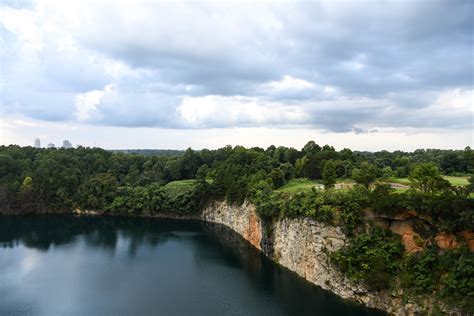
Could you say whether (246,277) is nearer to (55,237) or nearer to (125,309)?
(125,309)

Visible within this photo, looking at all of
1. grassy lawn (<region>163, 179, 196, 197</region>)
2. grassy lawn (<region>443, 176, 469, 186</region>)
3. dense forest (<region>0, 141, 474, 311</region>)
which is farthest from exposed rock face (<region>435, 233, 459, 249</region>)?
grassy lawn (<region>163, 179, 196, 197</region>)

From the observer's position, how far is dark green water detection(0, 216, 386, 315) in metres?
25.0

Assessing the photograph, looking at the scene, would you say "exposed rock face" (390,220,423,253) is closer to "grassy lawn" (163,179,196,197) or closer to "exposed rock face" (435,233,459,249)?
Result: "exposed rock face" (435,233,459,249)

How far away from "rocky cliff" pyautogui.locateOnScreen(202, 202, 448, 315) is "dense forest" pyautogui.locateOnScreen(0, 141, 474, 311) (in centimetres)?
74

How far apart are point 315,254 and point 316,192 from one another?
5.08 m

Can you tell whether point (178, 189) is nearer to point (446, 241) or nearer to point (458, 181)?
point (458, 181)

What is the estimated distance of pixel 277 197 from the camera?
3603cm

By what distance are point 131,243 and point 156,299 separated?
18152 mm

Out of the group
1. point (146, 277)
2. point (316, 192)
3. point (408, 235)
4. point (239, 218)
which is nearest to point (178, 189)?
point (239, 218)

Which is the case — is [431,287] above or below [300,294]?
above

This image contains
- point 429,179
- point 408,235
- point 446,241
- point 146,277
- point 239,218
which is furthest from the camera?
point 239,218

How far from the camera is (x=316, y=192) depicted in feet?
99.7

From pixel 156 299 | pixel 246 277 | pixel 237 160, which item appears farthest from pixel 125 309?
pixel 237 160

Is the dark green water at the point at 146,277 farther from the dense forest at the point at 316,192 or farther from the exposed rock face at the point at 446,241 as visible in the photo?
the exposed rock face at the point at 446,241
